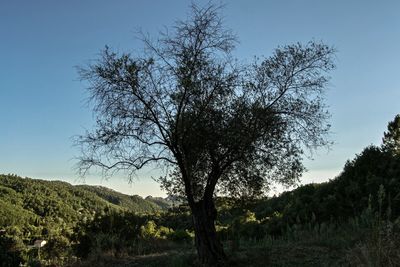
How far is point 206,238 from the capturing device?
1283 centimetres

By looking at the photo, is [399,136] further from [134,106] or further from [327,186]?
[134,106]

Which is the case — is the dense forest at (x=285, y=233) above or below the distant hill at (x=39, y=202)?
below

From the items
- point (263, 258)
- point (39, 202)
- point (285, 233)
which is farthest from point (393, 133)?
point (39, 202)

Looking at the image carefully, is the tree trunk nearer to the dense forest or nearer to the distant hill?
the dense forest

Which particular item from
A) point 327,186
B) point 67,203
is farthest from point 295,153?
point 67,203

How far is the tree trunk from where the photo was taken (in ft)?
41.8

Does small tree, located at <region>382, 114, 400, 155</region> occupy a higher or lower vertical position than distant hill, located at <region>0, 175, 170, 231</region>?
lower

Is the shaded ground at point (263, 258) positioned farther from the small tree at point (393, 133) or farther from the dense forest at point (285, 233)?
the small tree at point (393, 133)

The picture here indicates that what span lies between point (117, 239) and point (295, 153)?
864cm

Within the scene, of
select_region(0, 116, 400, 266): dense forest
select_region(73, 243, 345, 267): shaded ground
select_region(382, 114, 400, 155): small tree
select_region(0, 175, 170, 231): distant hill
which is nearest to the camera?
select_region(0, 116, 400, 266): dense forest

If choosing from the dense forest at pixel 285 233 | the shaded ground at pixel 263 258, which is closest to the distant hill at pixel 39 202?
the dense forest at pixel 285 233

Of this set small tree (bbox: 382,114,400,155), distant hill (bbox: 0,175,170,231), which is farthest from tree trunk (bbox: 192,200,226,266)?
distant hill (bbox: 0,175,170,231)

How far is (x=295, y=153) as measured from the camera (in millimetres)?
12484

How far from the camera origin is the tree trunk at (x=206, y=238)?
12.7 metres
